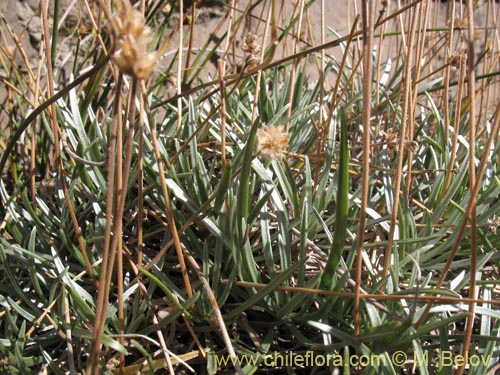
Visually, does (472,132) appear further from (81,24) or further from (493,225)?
(81,24)

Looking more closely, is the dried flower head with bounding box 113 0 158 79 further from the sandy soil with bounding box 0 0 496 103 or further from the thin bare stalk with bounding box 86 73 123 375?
the sandy soil with bounding box 0 0 496 103

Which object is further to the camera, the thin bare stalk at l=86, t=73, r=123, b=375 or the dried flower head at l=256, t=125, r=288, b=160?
the dried flower head at l=256, t=125, r=288, b=160

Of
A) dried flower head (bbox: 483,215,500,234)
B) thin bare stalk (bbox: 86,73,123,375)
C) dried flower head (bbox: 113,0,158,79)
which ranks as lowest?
dried flower head (bbox: 483,215,500,234)

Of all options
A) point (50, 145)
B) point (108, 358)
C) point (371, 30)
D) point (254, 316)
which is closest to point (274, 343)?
point (254, 316)

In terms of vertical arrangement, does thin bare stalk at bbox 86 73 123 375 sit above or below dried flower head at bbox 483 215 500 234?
above

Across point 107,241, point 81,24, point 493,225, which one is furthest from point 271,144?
point 81,24

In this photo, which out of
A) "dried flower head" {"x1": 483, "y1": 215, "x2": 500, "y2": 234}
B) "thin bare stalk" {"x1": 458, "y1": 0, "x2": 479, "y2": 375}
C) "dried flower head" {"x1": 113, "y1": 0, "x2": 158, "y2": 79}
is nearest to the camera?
"dried flower head" {"x1": 113, "y1": 0, "x2": 158, "y2": 79}

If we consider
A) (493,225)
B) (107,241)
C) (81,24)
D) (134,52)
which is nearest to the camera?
(134,52)

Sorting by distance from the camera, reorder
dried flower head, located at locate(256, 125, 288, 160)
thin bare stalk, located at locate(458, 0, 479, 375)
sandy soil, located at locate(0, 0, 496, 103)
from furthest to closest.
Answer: sandy soil, located at locate(0, 0, 496, 103) → dried flower head, located at locate(256, 125, 288, 160) → thin bare stalk, located at locate(458, 0, 479, 375)

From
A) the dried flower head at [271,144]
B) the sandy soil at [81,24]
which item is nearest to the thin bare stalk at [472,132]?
the dried flower head at [271,144]

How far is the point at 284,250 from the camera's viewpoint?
2.75 feet

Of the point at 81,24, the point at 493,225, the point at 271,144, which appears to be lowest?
the point at 493,225

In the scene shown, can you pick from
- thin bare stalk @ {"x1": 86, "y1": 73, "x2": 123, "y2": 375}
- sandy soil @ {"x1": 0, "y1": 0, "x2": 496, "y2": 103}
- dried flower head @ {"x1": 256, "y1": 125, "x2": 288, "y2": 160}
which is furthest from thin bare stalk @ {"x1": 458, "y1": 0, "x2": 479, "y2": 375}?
sandy soil @ {"x1": 0, "y1": 0, "x2": 496, "y2": 103}

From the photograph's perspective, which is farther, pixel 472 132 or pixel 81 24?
pixel 81 24
